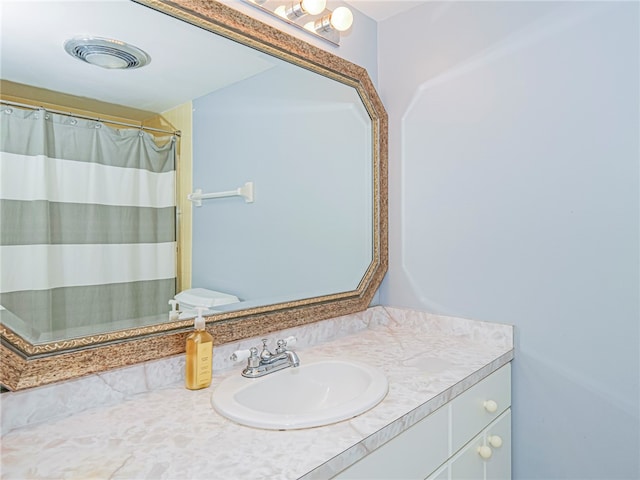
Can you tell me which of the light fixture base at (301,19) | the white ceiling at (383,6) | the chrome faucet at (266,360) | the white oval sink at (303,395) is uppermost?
the white ceiling at (383,6)

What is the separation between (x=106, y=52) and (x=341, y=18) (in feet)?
2.76

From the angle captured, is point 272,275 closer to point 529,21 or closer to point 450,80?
point 450,80

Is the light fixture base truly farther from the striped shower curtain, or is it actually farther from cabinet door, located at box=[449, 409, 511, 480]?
cabinet door, located at box=[449, 409, 511, 480]

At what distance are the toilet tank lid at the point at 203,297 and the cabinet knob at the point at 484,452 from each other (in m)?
0.88

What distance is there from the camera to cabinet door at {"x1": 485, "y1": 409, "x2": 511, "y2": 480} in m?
1.27

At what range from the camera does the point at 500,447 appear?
1344 millimetres

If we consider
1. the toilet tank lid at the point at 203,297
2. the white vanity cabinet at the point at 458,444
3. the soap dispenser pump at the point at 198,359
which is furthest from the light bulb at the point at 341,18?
the white vanity cabinet at the point at 458,444

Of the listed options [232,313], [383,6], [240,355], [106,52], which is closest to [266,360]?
[240,355]

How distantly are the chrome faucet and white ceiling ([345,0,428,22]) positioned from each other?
4.63 feet

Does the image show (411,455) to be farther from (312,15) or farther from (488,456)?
(312,15)

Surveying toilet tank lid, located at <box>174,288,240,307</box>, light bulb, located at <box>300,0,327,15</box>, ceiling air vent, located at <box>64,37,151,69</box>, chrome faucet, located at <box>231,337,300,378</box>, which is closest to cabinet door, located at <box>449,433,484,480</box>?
chrome faucet, located at <box>231,337,300,378</box>

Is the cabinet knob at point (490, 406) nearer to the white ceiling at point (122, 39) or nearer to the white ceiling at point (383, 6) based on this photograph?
the white ceiling at point (122, 39)

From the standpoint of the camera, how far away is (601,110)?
125 cm

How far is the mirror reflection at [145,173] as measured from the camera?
0.88 m
